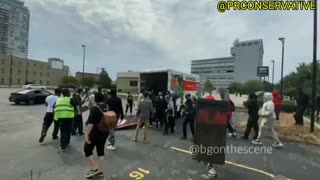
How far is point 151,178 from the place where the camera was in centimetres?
705

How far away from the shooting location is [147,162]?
27.6 feet

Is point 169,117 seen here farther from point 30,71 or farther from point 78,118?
point 30,71

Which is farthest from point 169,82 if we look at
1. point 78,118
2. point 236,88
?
point 236,88

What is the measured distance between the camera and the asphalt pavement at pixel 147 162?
724cm

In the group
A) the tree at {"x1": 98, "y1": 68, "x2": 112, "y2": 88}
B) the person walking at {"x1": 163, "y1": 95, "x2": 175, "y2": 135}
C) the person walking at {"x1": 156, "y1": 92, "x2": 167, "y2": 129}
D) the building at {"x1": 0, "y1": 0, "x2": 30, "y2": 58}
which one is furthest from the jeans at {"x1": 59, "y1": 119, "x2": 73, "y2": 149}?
the building at {"x1": 0, "y1": 0, "x2": 30, "y2": 58}

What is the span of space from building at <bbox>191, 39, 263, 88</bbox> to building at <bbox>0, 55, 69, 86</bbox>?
51107 millimetres

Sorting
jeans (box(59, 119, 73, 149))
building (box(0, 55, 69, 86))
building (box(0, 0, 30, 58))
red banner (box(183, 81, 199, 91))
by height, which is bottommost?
jeans (box(59, 119, 73, 149))

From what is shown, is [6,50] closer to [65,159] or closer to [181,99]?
[181,99]

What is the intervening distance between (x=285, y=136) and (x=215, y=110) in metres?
7.40

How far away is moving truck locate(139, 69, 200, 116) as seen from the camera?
18.6m

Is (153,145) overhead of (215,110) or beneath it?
beneath

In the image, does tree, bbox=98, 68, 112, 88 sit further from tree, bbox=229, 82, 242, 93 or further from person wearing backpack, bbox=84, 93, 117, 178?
person wearing backpack, bbox=84, 93, 117, 178

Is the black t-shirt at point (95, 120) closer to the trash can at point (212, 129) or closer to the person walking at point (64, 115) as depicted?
the trash can at point (212, 129)

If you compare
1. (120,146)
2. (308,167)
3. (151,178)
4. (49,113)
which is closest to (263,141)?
(308,167)
